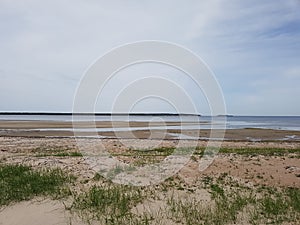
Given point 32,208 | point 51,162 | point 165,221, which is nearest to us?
point 165,221

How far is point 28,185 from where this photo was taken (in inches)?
343

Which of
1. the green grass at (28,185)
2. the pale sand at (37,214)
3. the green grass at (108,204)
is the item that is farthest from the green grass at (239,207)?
the green grass at (28,185)

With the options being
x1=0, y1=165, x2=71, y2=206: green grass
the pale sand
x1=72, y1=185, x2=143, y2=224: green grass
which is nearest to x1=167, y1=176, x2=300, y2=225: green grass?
x1=72, y1=185, x2=143, y2=224: green grass

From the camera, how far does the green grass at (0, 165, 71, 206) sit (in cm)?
805

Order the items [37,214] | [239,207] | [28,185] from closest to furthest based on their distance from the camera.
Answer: [37,214] → [239,207] → [28,185]

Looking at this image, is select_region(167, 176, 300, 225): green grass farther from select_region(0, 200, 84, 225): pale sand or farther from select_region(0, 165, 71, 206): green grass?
select_region(0, 165, 71, 206): green grass

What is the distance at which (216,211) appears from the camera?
7.15m

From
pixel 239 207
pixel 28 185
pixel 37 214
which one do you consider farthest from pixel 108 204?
pixel 239 207

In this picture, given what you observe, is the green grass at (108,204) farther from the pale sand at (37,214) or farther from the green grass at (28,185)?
the green grass at (28,185)

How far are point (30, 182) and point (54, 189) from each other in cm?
81

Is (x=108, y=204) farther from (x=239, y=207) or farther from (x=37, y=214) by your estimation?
(x=239, y=207)

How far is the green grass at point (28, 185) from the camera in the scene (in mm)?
8055

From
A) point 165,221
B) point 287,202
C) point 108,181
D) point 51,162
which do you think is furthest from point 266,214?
point 51,162

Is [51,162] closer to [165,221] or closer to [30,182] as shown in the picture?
[30,182]
